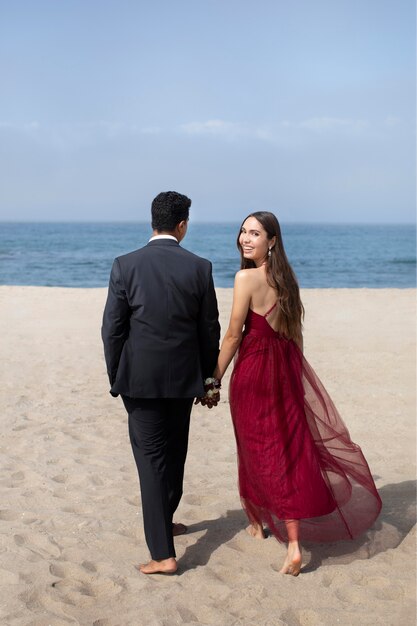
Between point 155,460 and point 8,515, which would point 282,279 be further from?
point 8,515

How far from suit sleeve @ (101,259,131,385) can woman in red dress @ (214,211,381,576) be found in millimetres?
555

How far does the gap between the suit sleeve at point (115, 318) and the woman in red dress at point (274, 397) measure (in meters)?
0.55

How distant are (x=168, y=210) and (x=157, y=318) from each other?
54 cm

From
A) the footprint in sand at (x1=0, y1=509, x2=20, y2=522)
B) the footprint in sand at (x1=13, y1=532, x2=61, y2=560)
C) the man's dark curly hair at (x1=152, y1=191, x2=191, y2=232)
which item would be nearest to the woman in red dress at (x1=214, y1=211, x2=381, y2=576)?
the man's dark curly hair at (x1=152, y1=191, x2=191, y2=232)

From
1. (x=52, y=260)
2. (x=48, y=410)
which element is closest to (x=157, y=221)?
(x=48, y=410)

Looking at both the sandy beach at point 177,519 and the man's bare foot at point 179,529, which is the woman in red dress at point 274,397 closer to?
the sandy beach at point 177,519

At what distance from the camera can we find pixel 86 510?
4773 mm

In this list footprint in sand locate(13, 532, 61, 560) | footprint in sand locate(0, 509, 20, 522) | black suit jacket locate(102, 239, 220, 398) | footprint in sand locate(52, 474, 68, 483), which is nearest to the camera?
black suit jacket locate(102, 239, 220, 398)

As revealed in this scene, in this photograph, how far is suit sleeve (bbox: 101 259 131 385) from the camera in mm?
3641

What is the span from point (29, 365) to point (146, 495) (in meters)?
5.84

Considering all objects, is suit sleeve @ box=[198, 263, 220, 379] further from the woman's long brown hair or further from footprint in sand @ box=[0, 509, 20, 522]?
footprint in sand @ box=[0, 509, 20, 522]

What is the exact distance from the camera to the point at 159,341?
3680 millimetres

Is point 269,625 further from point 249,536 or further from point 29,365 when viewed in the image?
point 29,365

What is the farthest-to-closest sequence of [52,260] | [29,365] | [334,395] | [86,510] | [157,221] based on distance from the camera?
[52,260] → [29,365] → [334,395] → [86,510] → [157,221]
